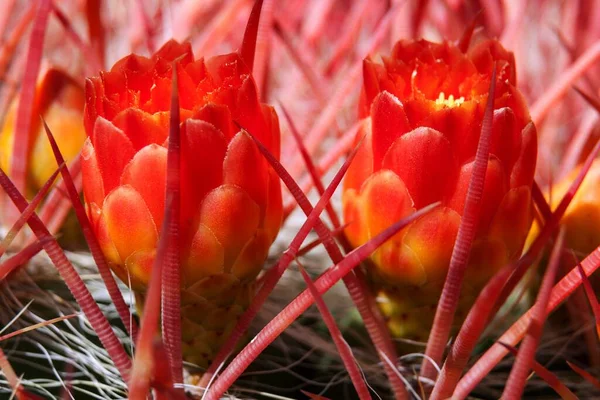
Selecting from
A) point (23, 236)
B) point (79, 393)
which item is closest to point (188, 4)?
point (23, 236)

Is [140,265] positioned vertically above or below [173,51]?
below

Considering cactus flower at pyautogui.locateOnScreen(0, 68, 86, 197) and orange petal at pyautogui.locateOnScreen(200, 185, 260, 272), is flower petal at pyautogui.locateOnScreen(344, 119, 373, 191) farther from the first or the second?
cactus flower at pyautogui.locateOnScreen(0, 68, 86, 197)

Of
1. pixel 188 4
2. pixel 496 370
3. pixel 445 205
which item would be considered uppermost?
pixel 188 4

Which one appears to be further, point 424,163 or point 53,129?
point 53,129

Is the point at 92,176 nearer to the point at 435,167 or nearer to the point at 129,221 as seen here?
the point at 129,221

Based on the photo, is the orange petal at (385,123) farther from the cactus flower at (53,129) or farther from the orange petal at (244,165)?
the cactus flower at (53,129)

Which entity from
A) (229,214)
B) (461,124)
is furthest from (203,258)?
(461,124)

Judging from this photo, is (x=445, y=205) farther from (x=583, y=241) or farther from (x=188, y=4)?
(x=188, y=4)

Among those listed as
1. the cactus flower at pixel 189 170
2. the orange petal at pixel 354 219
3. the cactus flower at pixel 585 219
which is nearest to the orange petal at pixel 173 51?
the cactus flower at pixel 189 170
